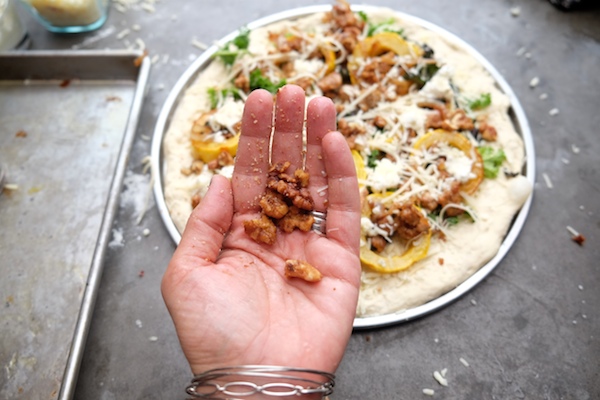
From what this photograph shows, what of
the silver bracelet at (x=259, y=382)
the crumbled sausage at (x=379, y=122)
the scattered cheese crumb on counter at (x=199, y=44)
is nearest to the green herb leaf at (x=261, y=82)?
the crumbled sausage at (x=379, y=122)

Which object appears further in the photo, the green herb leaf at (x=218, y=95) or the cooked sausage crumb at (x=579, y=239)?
the green herb leaf at (x=218, y=95)

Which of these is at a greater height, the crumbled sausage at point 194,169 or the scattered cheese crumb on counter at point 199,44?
the scattered cheese crumb on counter at point 199,44

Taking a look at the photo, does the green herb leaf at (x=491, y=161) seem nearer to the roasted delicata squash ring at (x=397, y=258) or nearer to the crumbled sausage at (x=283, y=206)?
the roasted delicata squash ring at (x=397, y=258)

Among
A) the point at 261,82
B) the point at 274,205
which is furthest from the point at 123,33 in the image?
the point at 274,205

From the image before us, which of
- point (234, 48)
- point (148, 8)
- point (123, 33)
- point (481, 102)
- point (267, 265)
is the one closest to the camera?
point (267, 265)

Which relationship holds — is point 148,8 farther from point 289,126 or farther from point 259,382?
point 259,382

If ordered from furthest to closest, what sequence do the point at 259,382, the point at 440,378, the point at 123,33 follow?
1. the point at 123,33
2. the point at 440,378
3. the point at 259,382

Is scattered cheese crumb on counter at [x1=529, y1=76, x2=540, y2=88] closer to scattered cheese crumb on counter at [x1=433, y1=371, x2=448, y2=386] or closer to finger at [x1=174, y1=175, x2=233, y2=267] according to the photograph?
scattered cheese crumb on counter at [x1=433, y1=371, x2=448, y2=386]

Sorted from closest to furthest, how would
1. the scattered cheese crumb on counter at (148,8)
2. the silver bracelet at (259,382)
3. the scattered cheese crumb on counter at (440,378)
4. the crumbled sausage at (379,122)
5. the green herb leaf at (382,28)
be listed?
the silver bracelet at (259,382)
the scattered cheese crumb on counter at (440,378)
the crumbled sausage at (379,122)
the green herb leaf at (382,28)
the scattered cheese crumb on counter at (148,8)
